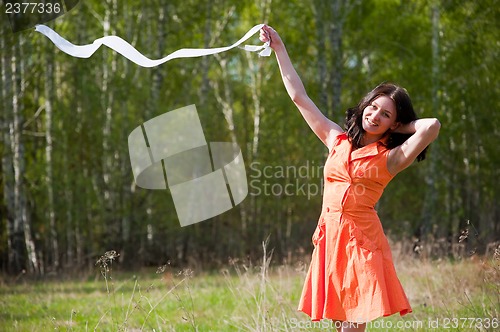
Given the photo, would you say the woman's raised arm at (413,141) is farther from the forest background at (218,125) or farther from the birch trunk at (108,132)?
the birch trunk at (108,132)

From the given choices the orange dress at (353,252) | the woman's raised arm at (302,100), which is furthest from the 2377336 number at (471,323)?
the woman's raised arm at (302,100)

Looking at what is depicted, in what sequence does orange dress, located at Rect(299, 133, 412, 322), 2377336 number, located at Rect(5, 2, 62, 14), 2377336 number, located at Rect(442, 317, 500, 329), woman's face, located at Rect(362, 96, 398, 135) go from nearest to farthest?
orange dress, located at Rect(299, 133, 412, 322) → woman's face, located at Rect(362, 96, 398, 135) → 2377336 number, located at Rect(442, 317, 500, 329) → 2377336 number, located at Rect(5, 2, 62, 14)

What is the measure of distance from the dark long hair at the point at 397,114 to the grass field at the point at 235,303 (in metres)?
1.04

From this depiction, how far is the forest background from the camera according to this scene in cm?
1212

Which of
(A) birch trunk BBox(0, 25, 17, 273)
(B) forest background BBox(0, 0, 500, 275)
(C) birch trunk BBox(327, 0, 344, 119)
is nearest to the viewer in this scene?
(A) birch trunk BBox(0, 25, 17, 273)

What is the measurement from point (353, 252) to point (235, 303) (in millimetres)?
3936

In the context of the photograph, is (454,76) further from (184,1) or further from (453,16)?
(184,1)

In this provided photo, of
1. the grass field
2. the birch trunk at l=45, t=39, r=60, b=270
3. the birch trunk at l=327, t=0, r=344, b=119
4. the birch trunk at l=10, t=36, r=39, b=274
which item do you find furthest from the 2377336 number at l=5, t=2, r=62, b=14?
the birch trunk at l=327, t=0, r=344, b=119

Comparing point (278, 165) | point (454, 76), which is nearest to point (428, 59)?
point (454, 76)

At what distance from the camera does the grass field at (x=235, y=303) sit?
14.1 ft

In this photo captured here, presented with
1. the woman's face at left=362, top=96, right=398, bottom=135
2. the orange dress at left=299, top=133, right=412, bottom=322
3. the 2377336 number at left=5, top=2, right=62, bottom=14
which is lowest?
the orange dress at left=299, top=133, right=412, bottom=322

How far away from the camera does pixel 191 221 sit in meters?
14.8

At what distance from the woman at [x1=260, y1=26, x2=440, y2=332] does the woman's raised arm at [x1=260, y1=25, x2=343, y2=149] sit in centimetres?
15

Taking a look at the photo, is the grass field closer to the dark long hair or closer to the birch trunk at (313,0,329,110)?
the dark long hair
